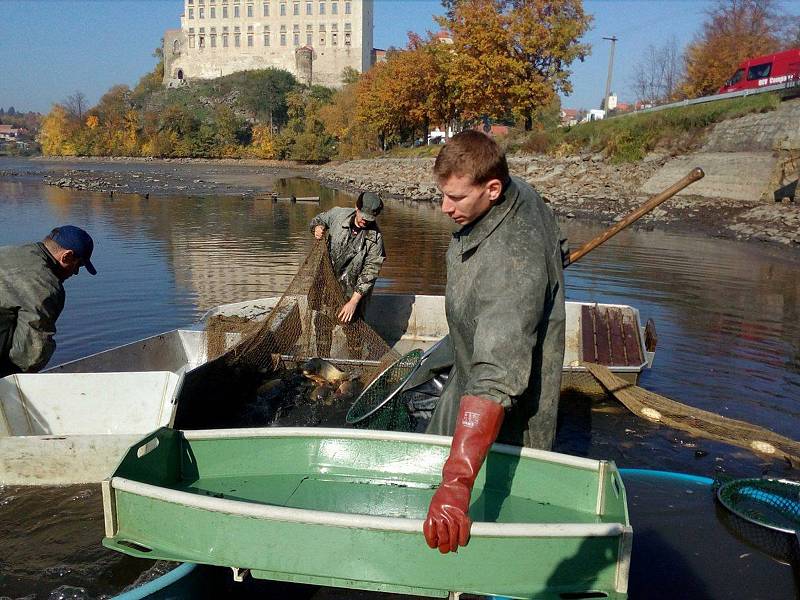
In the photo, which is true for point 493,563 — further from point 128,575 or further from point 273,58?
point 273,58

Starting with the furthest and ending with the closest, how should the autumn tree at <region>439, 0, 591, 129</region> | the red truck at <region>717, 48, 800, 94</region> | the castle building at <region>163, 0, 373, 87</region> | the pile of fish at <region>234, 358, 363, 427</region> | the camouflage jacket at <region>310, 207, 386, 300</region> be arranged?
the castle building at <region>163, 0, 373, 87</region> < the autumn tree at <region>439, 0, 591, 129</region> < the red truck at <region>717, 48, 800, 94</region> < the camouflage jacket at <region>310, 207, 386, 300</region> < the pile of fish at <region>234, 358, 363, 427</region>

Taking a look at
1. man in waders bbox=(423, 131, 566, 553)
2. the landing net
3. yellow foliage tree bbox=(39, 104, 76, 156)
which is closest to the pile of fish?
the landing net

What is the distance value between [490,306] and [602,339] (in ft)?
19.5

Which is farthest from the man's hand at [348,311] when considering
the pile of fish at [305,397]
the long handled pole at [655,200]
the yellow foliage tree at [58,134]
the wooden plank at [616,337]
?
the yellow foliage tree at [58,134]

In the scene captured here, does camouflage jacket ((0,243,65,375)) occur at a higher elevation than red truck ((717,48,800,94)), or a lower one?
lower

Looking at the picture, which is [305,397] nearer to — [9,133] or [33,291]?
[33,291]

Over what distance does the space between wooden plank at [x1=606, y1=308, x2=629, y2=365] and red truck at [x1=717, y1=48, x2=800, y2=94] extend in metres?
27.9

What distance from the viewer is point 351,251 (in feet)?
28.0

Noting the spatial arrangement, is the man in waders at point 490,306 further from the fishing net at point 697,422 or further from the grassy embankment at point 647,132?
the grassy embankment at point 647,132

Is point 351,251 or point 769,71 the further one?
point 769,71

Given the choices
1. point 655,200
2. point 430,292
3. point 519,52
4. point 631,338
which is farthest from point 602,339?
point 519,52

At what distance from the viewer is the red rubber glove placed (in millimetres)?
2553

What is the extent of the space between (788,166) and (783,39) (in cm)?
2597

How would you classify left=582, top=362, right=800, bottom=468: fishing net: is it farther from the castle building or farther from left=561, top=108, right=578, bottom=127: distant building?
the castle building
